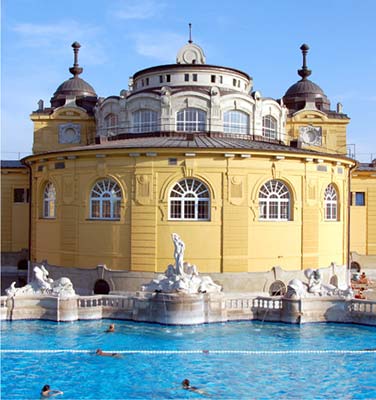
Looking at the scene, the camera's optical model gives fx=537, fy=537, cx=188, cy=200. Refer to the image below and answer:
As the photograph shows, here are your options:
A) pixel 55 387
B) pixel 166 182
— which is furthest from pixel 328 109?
pixel 55 387

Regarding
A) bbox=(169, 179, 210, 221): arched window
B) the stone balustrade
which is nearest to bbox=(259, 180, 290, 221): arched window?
bbox=(169, 179, 210, 221): arched window

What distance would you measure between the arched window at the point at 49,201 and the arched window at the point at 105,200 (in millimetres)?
3216

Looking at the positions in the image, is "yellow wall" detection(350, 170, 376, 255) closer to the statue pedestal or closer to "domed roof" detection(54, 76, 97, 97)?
the statue pedestal

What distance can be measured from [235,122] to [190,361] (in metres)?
18.1

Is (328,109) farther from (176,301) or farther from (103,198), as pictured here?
(176,301)

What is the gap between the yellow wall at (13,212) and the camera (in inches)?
1490

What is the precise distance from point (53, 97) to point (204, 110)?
1621 cm

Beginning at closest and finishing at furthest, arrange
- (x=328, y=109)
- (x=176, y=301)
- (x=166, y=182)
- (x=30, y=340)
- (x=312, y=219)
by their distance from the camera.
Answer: (x=30, y=340) → (x=176, y=301) → (x=166, y=182) → (x=312, y=219) → (x=328, y=109)

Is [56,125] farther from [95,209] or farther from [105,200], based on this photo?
[105,200]

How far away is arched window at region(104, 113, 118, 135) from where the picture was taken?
3397 cm

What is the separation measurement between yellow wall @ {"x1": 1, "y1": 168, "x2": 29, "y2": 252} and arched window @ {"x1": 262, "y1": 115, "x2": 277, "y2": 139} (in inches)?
665

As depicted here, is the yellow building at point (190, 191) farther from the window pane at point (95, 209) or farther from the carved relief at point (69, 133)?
the carved relief at point (69, 133)

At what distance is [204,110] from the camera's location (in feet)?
102

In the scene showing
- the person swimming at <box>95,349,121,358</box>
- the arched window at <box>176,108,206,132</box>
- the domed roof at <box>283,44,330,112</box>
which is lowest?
the person swimming at <box>95,349,121,358</box>
